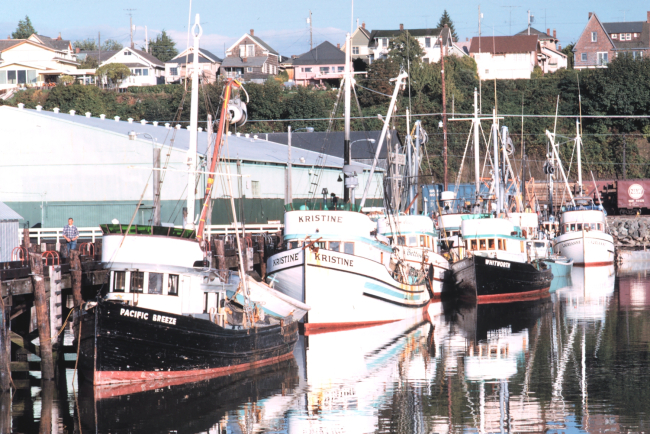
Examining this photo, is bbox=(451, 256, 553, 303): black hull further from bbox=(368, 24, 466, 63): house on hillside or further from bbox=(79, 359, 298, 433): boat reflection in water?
bbox=(368, 24, 466, 63): house on hillside

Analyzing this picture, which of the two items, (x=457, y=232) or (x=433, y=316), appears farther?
(x=457, y=232)

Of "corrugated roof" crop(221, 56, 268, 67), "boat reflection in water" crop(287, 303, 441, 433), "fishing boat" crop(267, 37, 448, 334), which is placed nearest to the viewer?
"boat reflection in water" crop(287, 303, 441, 433)

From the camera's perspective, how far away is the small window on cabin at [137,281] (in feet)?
65.1

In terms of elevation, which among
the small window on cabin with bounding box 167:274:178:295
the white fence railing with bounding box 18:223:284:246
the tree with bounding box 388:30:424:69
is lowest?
the small window on cabin with bounding box 167:274:178:295

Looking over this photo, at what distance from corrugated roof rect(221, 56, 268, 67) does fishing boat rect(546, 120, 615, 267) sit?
72.7 metres

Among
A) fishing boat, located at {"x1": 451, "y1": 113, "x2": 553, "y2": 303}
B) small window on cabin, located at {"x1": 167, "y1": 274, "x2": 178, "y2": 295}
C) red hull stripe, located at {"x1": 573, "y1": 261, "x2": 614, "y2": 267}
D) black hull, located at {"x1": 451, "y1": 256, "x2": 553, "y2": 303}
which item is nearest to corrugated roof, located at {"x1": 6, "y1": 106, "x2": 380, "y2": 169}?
fishing boat, located at {"x1": 451, "y1": 113, "x2": 553, "y2": 303}

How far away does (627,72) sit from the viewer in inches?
3351

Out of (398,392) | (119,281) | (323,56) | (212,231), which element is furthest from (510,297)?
(323,56)

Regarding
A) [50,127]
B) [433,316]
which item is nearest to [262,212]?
[50,127]

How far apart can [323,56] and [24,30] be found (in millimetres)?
69670

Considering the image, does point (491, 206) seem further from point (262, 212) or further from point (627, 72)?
point (627, 72)

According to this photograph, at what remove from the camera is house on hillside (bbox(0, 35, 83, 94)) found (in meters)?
108

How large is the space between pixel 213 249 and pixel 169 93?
225 feet

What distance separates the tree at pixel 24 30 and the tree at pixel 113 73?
49.6 metres
